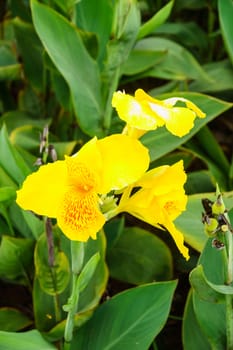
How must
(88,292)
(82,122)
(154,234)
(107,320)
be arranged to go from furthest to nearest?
1. (154,234)
2. (82,122)
3. (88,292)
4. (107,320)

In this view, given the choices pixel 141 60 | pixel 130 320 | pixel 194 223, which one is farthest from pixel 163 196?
pixel 141 60

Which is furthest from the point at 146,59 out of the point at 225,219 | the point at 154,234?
the point at 225,219

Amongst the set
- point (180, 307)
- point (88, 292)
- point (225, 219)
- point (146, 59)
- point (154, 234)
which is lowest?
point (180, 307)

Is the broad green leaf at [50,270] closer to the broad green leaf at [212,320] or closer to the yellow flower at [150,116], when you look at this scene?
the broad green leaf at [212,320]

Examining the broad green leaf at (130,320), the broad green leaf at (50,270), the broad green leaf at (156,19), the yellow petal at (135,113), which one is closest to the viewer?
the yellow petal at (135,113)

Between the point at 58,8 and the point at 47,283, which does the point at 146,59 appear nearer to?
the point at 58,8

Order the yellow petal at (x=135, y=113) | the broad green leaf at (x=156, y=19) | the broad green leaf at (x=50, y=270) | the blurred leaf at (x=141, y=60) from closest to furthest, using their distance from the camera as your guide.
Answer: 1. the yellow petal at (x=135, y=113)
2. the broad green leaf at (x=50, y=270)
3. the broad green leaf at (x=156, y=19)
4. the blurred leaf at (x=141, y=60)

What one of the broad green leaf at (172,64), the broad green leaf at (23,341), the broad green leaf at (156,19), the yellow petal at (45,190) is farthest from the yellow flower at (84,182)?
the broad green leaf at (172,64)

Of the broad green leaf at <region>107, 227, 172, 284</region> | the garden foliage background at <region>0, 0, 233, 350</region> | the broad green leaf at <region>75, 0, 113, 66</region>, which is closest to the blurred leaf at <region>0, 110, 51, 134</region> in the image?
the garden foliage background at <region>0, 0, 233, 350</region>
